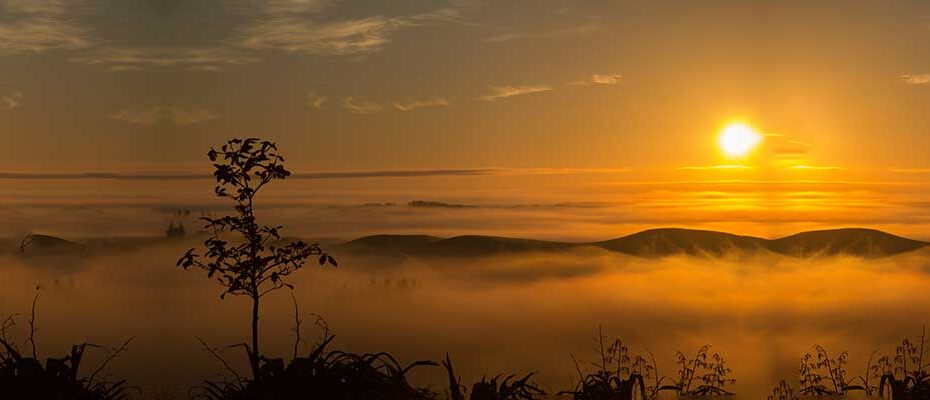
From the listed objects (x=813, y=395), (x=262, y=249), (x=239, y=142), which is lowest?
(x=813, y=395)

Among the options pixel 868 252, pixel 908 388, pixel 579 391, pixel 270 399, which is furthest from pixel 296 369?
pixel 868 252

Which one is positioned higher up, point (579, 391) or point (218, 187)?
point (218, 187)

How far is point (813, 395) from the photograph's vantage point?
13.2m

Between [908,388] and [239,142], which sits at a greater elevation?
[239,142]

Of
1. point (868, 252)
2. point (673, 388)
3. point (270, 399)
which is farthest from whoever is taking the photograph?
point (868, 252)

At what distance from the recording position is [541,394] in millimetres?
11117

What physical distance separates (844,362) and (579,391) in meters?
3.89

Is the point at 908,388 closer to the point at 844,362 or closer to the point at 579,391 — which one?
the point at 844,362

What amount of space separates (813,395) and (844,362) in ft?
1.83

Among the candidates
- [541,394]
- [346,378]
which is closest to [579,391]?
[541,394]

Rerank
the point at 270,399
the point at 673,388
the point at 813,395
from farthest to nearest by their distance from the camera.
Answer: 1. the point at 813,395
2. the point at 673,388
3. the point at 270,399

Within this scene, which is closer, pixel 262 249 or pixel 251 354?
pixel 251 354

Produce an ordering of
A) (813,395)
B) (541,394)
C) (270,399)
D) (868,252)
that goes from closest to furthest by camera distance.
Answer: (270,399) < (541,394) < (813,395) < (868,252)

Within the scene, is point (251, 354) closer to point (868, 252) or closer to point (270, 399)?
point (270, 399)
